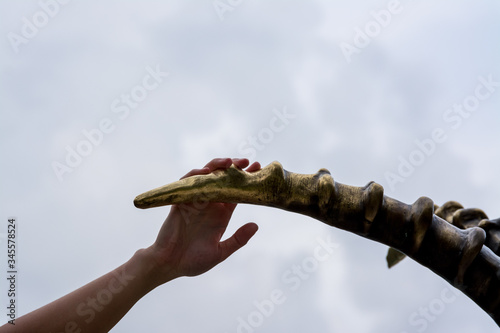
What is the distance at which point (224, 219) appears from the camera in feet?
8.05

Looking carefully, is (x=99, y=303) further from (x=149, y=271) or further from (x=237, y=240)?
(x=237, y=240)

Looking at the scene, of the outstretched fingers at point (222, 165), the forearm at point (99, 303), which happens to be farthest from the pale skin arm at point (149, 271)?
the outstretched fingers at point (222, 165)

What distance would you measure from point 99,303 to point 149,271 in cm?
28

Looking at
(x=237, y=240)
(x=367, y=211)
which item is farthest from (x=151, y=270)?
(x=367, y=211)

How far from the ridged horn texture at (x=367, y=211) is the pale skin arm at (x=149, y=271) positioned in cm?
67

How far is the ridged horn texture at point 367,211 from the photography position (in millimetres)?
1726

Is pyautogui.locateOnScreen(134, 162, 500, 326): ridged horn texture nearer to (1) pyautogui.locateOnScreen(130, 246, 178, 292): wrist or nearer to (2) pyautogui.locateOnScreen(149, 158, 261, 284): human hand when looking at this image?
(2) pyautogui.locateOnScreen(149, 158, 261, 284): human hand

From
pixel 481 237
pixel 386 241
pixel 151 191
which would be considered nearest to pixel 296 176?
pixel 386 241

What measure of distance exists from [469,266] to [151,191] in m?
1.13

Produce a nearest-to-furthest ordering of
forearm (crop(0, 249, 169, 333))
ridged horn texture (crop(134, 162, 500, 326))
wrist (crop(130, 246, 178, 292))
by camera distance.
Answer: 1. ridged horn texture (crop(134, 162, 500, 326))
2. forearm (crop(0, 249, 169, 333))
3. wrist (crop(130, 246, 178, 292))

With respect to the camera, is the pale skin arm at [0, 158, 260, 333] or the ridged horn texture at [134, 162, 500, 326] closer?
the ridged horn texture at [134, 162, 500, 326]

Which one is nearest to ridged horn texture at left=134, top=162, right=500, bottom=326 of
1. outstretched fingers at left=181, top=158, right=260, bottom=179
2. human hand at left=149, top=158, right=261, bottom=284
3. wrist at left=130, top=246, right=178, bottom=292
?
outstretched fingers at left=181, top=158, right=260, bottom=179

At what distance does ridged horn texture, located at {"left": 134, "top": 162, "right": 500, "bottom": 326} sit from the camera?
1.73 m

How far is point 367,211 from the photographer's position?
5.65 ft
